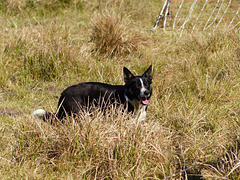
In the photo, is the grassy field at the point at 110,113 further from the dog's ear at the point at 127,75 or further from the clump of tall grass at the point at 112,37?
the dog's ear at the point at 127,75

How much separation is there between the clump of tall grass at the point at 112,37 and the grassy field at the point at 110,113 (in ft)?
0.08

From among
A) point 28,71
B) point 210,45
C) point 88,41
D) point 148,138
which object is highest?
point 210,45

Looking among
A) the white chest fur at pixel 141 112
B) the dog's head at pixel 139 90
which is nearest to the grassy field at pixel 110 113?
the white chest fur at pixel 141 112

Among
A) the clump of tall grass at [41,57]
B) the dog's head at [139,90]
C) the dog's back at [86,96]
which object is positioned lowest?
the clump of tall grass at [41,57]

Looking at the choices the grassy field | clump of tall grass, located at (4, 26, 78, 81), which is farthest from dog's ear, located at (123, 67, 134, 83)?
clump of tall grass, located at (4, 26, 78, 81)

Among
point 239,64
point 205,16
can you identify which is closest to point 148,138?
point 239,64

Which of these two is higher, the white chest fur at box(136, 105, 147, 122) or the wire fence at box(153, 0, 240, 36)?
the wire fence at box(153, 0, 240, 36)

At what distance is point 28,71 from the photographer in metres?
6.54

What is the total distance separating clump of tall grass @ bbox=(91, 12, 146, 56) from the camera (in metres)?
7.45

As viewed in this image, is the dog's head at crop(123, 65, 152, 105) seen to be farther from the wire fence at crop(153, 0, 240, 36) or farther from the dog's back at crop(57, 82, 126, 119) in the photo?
the wire fence at crop(153, 0, 240, 36)

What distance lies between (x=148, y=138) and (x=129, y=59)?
4.09 m

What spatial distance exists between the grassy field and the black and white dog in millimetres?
221

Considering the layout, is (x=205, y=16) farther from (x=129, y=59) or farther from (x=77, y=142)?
(x=77, y=142)

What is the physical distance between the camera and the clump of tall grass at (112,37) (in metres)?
7.45
